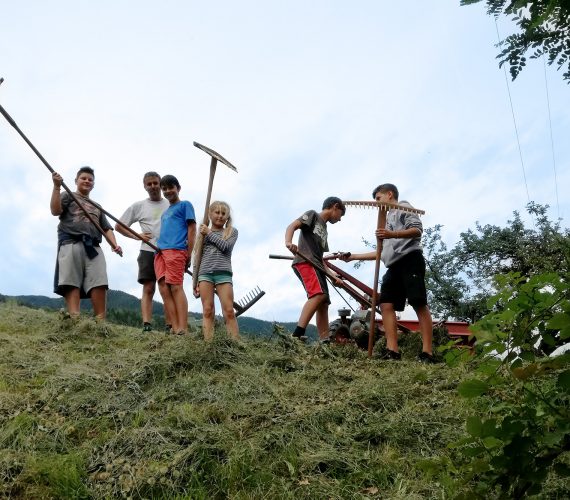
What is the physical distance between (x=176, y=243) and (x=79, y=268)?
103 cm

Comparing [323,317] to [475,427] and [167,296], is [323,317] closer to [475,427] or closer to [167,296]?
[167,296]

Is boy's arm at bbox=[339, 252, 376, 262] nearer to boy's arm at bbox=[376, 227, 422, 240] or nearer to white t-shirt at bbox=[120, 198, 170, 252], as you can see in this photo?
boy's arm at bbox=[376, 227, 422, 240]

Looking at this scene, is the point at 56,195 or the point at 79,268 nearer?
the point at 56,195

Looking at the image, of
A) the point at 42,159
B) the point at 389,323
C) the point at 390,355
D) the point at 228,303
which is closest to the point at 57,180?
the point at 42,159

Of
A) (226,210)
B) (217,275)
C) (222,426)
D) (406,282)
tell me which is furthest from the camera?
(226,210)

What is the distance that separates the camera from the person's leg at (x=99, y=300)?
6652 mm

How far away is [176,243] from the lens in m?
6.40

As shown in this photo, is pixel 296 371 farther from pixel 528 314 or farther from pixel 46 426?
pixel 528 314

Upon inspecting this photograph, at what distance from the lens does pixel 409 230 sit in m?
5.72

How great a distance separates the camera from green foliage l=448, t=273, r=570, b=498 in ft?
4.74

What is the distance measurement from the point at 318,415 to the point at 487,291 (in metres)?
10.5

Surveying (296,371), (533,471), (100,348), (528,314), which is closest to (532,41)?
(528,314)

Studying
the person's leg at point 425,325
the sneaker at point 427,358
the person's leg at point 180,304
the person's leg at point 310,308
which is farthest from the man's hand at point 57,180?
the sneaker at point 427,358

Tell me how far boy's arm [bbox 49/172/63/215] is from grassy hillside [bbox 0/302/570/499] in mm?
1966
